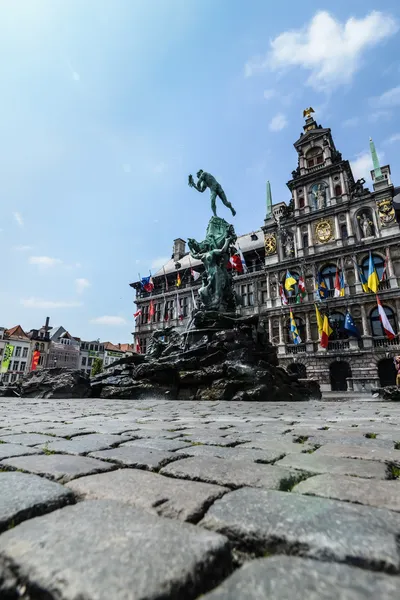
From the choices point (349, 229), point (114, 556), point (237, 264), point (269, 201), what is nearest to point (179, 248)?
point (269, 201)

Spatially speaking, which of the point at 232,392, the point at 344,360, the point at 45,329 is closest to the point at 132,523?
the point at 232,392

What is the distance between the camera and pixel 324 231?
28.3m

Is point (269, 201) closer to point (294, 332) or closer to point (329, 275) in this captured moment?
point (329, 275)

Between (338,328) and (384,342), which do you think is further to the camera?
(338,328)

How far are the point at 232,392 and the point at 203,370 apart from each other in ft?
3.61

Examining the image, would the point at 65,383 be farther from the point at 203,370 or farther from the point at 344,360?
the point at 344,360

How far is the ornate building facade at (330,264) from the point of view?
23906 mm

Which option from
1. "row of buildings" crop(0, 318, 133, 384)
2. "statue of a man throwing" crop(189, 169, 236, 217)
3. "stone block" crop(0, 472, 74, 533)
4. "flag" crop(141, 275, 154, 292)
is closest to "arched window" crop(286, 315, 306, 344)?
"flag" crop(141, 275, 154, 292)

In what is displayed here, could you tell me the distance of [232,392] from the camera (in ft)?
28.0

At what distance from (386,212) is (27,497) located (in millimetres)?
30059

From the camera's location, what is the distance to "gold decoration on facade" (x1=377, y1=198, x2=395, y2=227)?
2553cm

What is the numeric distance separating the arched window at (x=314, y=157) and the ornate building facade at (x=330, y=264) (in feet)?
0.30

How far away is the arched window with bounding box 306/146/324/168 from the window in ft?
42.6

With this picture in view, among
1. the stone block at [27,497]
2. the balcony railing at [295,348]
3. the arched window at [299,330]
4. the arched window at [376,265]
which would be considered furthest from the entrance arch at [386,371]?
the stone block at [27,497]
